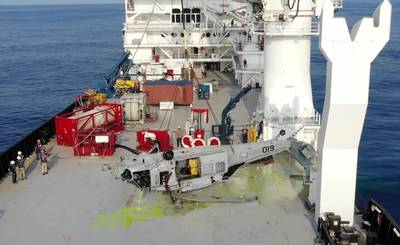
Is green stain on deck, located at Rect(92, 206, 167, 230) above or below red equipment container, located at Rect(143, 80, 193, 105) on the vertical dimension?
below

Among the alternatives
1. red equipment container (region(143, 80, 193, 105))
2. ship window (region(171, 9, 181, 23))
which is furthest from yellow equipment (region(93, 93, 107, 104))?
ship window (region(171, 9, 181, 23))

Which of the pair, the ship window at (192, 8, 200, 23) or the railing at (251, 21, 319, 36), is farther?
the ship window at (192, 8, 200, 23)

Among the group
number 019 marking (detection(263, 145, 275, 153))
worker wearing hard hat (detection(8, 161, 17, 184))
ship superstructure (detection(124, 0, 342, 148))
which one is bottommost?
worker wearing hard hat (detection(8, 161, 17, 184))

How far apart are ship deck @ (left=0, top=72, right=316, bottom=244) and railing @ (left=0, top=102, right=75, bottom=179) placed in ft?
3.64

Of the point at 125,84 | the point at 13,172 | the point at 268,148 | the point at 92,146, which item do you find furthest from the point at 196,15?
the point at 13,172

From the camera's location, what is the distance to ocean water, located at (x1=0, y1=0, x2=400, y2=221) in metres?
33.4

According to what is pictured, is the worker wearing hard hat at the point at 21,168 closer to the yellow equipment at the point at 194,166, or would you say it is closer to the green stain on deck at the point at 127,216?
the green stain on deck at the point at 127,216

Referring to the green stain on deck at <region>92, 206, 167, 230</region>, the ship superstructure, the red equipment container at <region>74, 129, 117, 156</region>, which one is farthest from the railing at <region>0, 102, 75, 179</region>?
the ship superstructure

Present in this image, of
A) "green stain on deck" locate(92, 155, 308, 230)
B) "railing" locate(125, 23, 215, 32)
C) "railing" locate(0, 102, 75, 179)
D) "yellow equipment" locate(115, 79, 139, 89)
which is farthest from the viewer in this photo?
"railing" locate(125, 23, 215, 32)

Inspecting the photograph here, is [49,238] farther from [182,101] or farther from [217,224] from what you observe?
[182,101]

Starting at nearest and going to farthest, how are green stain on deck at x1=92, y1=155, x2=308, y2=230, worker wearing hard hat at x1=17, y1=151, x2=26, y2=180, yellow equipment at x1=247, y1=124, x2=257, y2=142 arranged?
green stain on deck at x1=92, y1=155, x2=308, y2=230 → worker wearing hard hat at x1=17, y1=151, x2=26, y2=180 → yellow equipment at x1=247, y1=124, x2=257, y2=142

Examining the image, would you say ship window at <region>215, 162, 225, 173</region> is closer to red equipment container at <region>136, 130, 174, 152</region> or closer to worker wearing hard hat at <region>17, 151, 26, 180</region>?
red equipment container at <region>136, 130, 174, 152</region>

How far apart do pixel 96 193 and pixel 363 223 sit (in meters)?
10.3

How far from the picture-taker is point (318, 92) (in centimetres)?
5375
